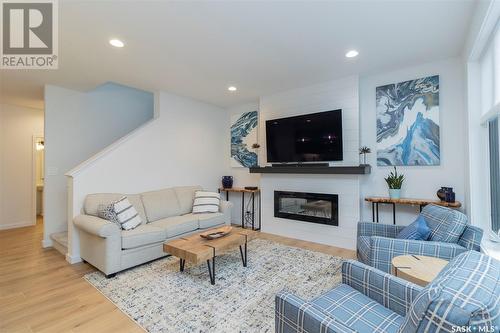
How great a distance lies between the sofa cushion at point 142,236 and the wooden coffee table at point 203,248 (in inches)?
17.2

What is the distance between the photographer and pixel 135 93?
5.28m

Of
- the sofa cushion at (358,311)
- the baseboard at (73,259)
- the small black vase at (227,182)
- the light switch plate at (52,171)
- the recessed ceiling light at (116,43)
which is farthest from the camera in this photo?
the small black vase at (227,182)

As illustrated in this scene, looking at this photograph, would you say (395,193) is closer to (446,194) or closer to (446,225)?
(446,194)

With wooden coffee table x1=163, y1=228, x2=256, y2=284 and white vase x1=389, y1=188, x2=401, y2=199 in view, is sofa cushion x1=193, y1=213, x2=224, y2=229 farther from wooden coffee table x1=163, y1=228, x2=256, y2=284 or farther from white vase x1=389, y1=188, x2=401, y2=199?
white vase x1=389, y1=188, x2=401, y2=199

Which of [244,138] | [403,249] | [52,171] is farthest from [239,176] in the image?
[403,249]

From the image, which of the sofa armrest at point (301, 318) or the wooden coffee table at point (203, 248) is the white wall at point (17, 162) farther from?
the sofa armrest at point (301, 318)

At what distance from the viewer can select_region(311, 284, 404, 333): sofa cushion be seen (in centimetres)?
125

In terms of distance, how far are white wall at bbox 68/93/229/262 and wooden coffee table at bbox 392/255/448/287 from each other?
12.4ft

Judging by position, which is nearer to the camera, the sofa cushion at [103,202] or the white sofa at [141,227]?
the white sofa at [141,227]

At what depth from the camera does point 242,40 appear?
104 inches

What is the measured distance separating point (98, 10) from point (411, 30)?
3.02m

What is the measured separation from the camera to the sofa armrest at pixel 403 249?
6.26 ft

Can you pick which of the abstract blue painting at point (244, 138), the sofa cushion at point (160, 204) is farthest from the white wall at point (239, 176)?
the sofa cushion at point (160, 204)

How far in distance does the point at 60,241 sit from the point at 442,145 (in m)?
5.69
